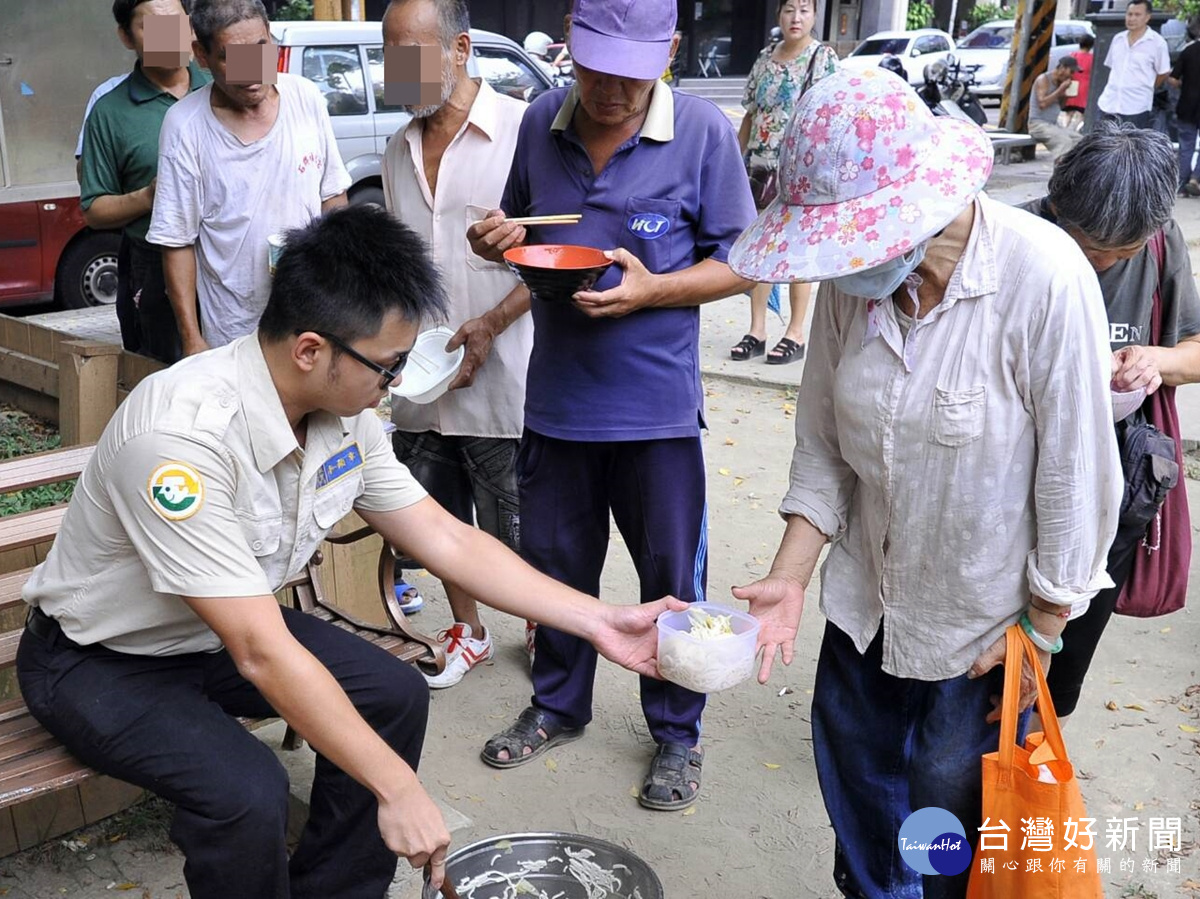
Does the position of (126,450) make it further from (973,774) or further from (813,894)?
(813,894)

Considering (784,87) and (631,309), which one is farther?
(784,87)

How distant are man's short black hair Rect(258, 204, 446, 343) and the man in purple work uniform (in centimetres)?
65

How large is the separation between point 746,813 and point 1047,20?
43.2 feet

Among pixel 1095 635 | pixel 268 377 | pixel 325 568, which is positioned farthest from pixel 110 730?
pixel 1095 635

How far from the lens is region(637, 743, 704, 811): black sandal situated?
Result: 2.91m

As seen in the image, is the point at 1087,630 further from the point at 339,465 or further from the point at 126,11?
the point at 126,11

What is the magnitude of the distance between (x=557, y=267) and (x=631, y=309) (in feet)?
0.65

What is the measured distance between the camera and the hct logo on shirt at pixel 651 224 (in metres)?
2.73

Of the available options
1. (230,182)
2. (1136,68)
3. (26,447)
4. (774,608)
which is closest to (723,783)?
(774,608)

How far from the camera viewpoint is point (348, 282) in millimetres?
1960

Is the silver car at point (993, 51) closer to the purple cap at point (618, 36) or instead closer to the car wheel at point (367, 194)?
the car wheel at point (367, 194)

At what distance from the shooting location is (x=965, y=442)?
1823 millimetres

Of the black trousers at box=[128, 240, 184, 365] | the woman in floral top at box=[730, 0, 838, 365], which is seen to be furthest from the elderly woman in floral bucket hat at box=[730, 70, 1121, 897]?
the woman in floral top at box=[730, 0, 838, 365]

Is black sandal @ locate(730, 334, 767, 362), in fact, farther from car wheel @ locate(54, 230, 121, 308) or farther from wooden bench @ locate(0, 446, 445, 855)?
car wheel @ locate(54, 230, 121, 308)
